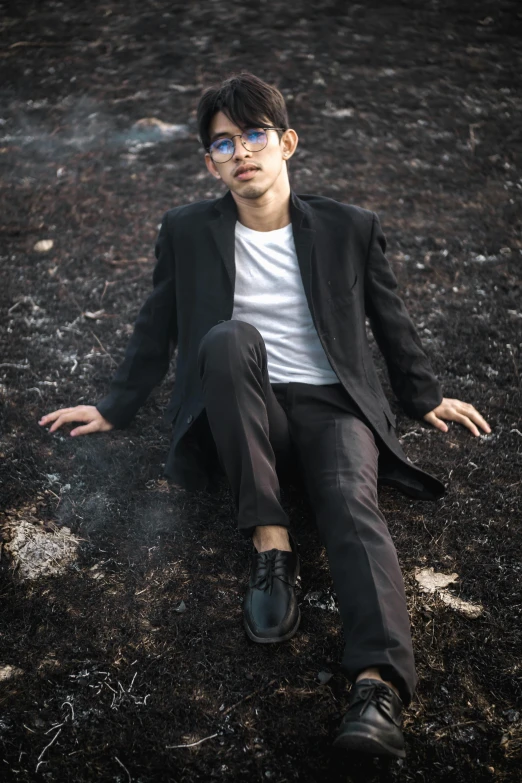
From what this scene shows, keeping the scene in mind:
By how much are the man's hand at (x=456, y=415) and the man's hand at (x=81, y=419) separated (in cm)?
150

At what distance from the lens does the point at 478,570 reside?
2.60m

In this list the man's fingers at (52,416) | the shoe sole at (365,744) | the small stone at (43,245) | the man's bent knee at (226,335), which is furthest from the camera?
the small stone at (43,245)

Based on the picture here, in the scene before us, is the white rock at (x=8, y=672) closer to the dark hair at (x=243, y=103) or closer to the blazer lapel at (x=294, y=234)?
the blazer lapel at (x=294, y=234)

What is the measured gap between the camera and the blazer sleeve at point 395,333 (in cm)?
283

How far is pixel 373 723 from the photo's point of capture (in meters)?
1.84

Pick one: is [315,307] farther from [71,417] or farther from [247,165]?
[71,417]

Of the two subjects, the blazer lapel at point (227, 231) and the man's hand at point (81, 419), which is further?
the man's hand at point (81, 419)

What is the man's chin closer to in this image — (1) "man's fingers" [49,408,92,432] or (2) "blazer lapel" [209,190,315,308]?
(2) "blazer lapel" [209,190,315,308]

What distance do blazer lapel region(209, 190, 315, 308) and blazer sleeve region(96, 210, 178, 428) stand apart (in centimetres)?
24

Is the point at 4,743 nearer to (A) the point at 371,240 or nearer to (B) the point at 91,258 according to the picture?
(A) the point at 371,240

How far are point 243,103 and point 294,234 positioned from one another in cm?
55

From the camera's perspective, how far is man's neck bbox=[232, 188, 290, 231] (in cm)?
283

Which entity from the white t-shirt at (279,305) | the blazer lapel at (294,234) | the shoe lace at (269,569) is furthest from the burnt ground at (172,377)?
the blazer lapel at (294,234)

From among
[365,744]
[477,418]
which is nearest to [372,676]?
[365,744]
